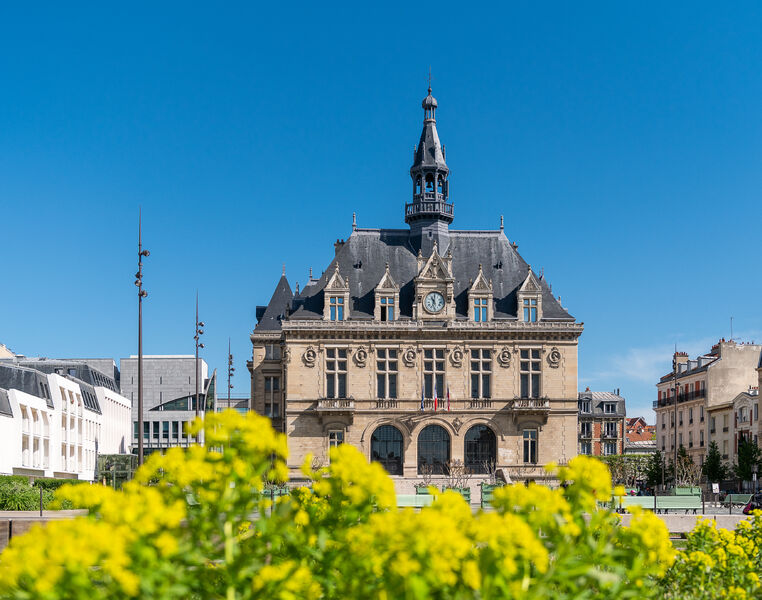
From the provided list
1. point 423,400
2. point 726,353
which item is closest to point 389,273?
point 423,400

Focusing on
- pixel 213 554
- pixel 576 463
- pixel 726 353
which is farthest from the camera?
pixel 726 353

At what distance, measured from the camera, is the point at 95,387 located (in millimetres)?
101062

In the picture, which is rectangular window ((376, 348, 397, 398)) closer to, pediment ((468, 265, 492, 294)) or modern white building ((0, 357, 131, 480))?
pediment ((468, 265, 492, 294))

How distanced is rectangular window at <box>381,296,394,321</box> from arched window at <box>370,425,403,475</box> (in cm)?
737

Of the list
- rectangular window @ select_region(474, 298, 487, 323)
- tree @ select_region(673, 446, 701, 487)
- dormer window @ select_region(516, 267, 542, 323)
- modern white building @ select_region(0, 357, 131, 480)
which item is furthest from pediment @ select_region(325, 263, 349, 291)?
tree @ select_region(673, 446, 701, 487)

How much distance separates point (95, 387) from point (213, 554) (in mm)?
98811

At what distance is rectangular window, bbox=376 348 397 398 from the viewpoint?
6488 centimetres

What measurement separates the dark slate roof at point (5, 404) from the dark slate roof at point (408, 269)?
21.5 m

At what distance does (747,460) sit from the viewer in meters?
77.2

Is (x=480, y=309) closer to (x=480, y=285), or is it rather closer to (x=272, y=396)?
(x=480, y=285)

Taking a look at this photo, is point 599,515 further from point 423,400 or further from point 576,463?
point 423,400

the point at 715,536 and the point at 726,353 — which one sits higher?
the point at 726,353

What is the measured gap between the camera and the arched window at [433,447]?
210ft

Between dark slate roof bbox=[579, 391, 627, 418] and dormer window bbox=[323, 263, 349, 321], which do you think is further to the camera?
dark slate roof bbox=[579, 391, 627, 418]
